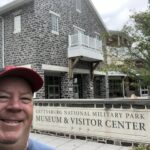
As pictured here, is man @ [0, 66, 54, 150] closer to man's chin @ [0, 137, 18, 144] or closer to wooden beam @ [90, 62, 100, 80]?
man's chin @ [0, 137, 18, 144]

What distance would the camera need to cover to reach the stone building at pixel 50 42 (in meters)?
20.1

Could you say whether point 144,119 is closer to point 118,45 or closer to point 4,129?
point 4,129

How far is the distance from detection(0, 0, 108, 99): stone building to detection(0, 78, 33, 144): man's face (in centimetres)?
1686

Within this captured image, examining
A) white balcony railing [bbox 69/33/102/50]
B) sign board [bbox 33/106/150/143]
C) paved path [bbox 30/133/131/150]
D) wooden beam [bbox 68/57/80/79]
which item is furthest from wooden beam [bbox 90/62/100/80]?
paved path [bbox 30/133/131/150]

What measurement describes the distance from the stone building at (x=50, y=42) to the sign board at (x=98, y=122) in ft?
28.6

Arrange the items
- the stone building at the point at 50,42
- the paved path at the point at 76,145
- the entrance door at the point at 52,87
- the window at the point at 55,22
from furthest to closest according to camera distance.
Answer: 1. the entrance door at the point at 52,87
2. the window at the point at 55,22
3. the stone building at the point at 50,42
4. the paved path at the point at 76,145

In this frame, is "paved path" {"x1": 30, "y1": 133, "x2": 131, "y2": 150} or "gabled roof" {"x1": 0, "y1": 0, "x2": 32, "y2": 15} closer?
"paved path" {"x1": 30, "y1": 133, "x2": 131, "y2": 150}

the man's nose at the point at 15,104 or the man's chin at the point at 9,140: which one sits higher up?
the man's nose at the point at 15,104

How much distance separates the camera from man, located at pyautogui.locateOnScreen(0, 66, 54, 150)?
5.19 feet

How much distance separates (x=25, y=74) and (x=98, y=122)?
24.3 ft

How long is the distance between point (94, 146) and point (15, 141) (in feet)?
23.2

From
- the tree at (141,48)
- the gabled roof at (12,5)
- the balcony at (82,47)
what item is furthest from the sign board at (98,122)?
the balcony at (82,47)

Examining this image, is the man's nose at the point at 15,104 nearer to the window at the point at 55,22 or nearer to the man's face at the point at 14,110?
the man's face at the point at 14,110

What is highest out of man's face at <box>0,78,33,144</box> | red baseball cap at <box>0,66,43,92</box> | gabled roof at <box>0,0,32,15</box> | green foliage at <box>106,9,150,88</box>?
gabled roof at <box>0,0,32,15</box>
